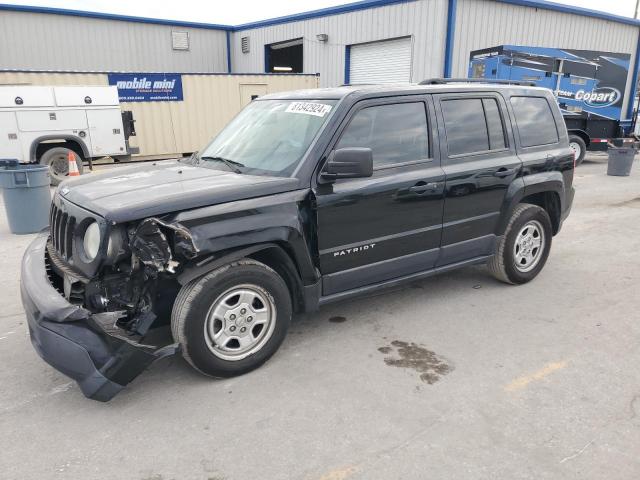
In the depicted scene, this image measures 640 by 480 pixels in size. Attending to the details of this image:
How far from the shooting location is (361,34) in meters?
18.0

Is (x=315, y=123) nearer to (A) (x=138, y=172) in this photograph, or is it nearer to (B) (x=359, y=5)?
(A) (x=138, y=172)

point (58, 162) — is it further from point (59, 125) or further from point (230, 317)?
point (230, 317)

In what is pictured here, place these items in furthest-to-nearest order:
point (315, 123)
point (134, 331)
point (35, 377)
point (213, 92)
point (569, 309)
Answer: point (213, 92) < point (569, 309) < point (315, 123) < point (35, 377) < point (134, 331)

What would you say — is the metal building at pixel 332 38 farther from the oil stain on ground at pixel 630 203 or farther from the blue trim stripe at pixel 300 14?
the oil stain on ground at pixel 630 203

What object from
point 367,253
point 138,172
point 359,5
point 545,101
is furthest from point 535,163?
point 359,5

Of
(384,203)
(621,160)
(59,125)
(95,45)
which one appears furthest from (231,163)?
(95,45)

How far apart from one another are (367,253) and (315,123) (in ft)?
3.48

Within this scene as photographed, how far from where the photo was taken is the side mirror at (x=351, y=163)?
3406 millimetres

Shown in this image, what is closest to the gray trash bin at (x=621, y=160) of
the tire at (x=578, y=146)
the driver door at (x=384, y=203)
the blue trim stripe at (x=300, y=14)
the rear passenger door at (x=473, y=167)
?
the tire at (x=578, y=146)

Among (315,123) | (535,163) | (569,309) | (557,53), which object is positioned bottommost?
(569,309)

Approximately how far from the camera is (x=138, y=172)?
405 centimetres

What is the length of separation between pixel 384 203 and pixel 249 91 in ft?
47.9

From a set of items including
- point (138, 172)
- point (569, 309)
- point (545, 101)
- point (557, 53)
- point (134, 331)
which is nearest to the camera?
point (134, 331)

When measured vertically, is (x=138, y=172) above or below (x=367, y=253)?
above
